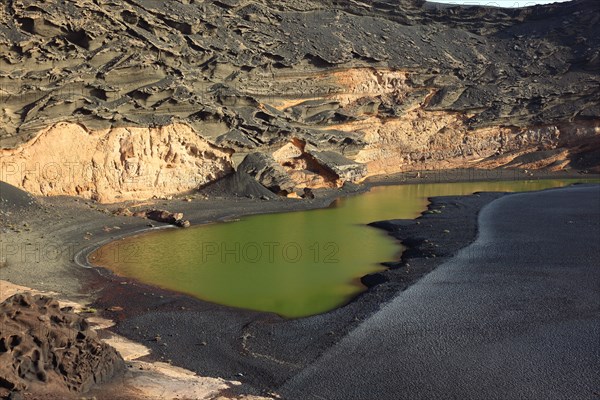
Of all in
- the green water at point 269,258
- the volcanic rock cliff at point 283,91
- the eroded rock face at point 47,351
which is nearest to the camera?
the eroded rock face at point 47,351

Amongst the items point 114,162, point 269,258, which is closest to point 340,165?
point 114,162

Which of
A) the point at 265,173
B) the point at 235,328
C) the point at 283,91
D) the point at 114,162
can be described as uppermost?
the point at 283,91

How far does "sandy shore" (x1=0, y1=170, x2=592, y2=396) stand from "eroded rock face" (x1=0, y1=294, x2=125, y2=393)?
96.2 inches

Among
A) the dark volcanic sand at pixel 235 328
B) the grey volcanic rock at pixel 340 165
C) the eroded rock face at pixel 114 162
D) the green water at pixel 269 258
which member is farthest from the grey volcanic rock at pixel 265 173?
the dark volcanic sand at pixel 235 328

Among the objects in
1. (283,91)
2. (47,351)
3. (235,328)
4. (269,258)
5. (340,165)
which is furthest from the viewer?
(283,91)

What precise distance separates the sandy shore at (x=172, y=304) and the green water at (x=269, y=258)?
916mm

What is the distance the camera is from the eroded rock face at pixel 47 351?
8.34 meters

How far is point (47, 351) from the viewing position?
29.1 feet

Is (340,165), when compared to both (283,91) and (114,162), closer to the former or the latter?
(283,91)

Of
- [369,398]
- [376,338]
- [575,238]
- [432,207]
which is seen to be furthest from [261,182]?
[369,398]

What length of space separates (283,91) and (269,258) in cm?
2272

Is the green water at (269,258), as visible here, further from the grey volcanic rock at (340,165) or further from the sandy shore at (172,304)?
the grey volcanic rock at (340,165)

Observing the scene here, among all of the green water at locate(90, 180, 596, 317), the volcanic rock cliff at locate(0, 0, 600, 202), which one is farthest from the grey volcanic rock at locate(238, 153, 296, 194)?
the green water at locate(90, 180, 596, 317)

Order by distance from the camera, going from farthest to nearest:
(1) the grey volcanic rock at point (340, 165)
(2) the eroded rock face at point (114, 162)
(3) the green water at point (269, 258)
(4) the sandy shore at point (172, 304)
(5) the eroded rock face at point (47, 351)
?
(1) the grey volcanic rock at point (340, 165) → (2) the eroded rock face at point (114, 162) → (3) the green water at point (269, 258) → (4) the sandy shore at point (172, 304) → (5) the eroded rock face at point (47, 351)
